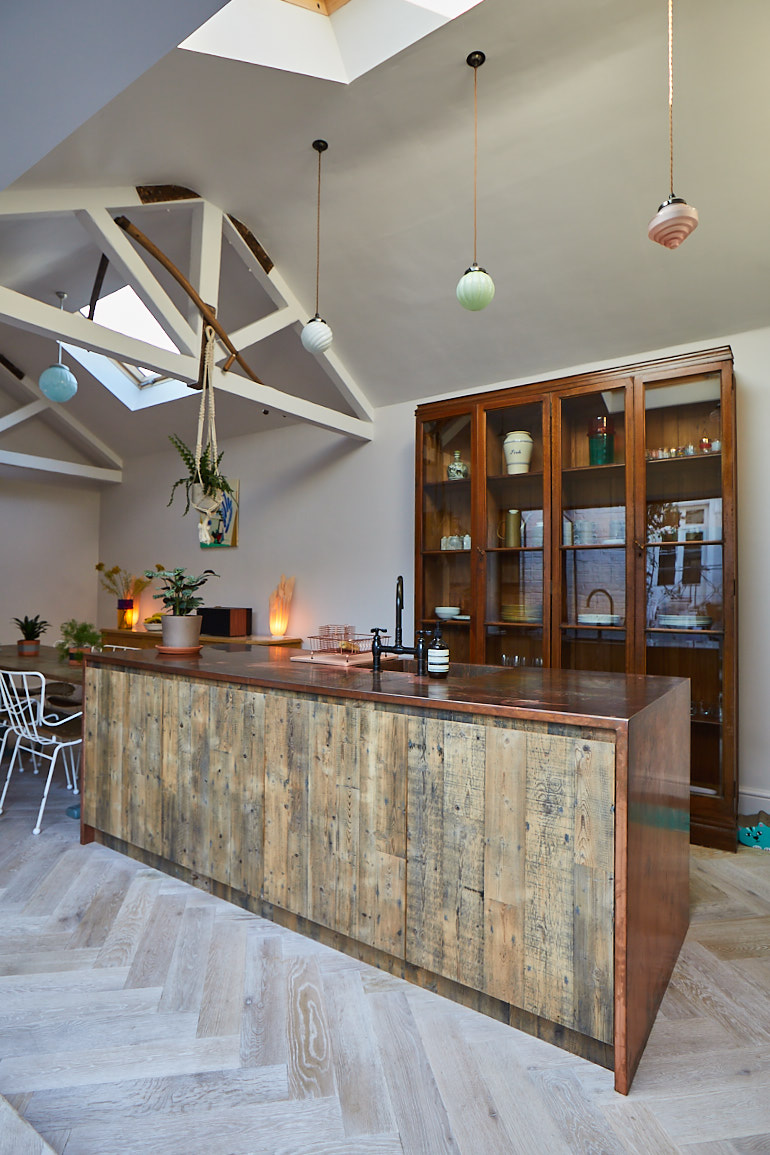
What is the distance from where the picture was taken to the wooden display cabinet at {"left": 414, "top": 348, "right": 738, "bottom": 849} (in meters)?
3.09

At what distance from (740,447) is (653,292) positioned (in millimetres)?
907

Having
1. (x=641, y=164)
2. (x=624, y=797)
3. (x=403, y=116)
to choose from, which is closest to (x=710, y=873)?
(x=624, y=797)

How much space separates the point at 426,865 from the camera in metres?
1.85

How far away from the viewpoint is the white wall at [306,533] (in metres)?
3.30

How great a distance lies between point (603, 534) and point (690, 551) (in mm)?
425

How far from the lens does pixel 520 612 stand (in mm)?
3623

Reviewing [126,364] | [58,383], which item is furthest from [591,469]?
[126,364]

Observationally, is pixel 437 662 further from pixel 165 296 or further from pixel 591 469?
pixel 165 296

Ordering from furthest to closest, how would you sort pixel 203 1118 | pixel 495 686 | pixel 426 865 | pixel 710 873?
pixel 710 873 < pixel 495 686 < pixel 426 865 < pixel 203 1118

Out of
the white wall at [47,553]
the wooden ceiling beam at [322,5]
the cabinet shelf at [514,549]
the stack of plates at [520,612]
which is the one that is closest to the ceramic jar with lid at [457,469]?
the cabinet shelf at [514,549]

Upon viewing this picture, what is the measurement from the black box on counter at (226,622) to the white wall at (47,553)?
2.49 m

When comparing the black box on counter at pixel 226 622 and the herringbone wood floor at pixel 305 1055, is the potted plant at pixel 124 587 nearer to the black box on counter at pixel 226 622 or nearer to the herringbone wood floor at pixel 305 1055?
the black box on counter at pixel 226 622

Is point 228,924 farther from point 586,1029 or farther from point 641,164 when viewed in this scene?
point 641,164

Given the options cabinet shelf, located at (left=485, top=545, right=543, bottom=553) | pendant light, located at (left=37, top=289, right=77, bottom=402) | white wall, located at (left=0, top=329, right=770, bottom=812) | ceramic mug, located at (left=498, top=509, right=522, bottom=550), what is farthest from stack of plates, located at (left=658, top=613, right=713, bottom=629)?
pendant light, located at (left=37, top=289, right=77, bottom=402)
